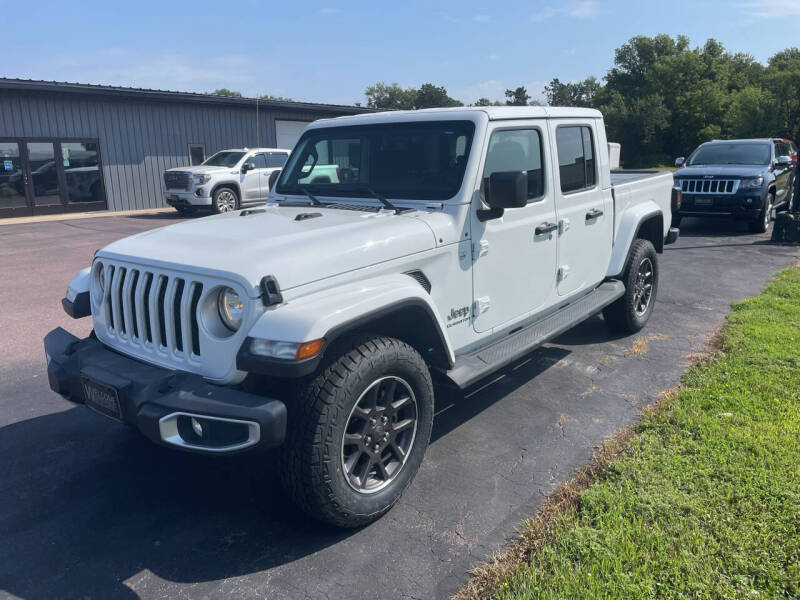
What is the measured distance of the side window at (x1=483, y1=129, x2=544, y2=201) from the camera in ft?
13.0

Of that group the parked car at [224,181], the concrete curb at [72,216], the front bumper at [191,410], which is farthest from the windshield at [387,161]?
the concrete curb at [72,216]

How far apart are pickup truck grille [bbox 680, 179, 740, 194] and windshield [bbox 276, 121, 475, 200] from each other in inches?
402

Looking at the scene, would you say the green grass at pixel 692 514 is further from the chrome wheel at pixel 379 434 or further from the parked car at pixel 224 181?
the parked car at pixel 224 181

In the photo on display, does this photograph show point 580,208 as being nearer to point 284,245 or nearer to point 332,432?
point 284,245

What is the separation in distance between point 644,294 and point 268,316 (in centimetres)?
468

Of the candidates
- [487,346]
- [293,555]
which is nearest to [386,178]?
[487,346]

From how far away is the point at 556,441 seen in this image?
13.2ft

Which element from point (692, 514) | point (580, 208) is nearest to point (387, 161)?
point (580, 208)

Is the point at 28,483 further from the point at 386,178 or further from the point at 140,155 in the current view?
the point at 140,155

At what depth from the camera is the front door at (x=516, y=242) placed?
388 centimetres

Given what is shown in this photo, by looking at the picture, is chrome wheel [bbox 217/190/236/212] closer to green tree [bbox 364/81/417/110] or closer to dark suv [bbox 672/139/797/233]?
dark suv [bbox 672/139/797/233]

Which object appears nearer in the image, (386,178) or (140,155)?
(386,178)

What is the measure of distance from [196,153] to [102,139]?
3388 millimetres

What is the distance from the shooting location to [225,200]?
17500 mm
